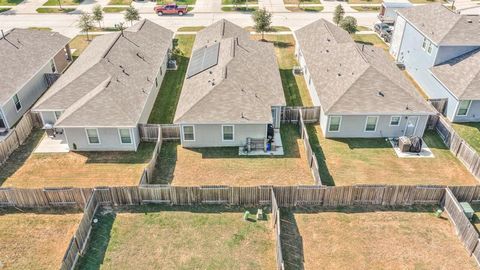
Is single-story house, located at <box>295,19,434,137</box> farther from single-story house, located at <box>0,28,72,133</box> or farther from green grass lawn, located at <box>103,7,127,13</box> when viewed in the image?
A: green grass lawn, located at <box>103,7,127,13</box>

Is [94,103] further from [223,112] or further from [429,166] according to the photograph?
[429,166]

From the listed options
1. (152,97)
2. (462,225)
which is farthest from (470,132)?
(152,97)

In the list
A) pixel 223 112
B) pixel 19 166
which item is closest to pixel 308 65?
pixel 223 112

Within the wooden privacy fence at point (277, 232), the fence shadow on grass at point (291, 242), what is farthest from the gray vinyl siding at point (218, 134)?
the fence shadow on grass at point (291, 242)

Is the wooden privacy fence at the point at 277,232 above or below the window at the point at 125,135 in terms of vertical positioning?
below

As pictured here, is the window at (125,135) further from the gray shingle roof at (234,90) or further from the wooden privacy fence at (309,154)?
the wooden privacy fence at (309,154)

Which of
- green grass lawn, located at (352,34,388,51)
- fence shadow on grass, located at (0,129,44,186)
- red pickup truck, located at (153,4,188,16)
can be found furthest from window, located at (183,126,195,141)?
red pickup truck, located at (153,4,188,16)
